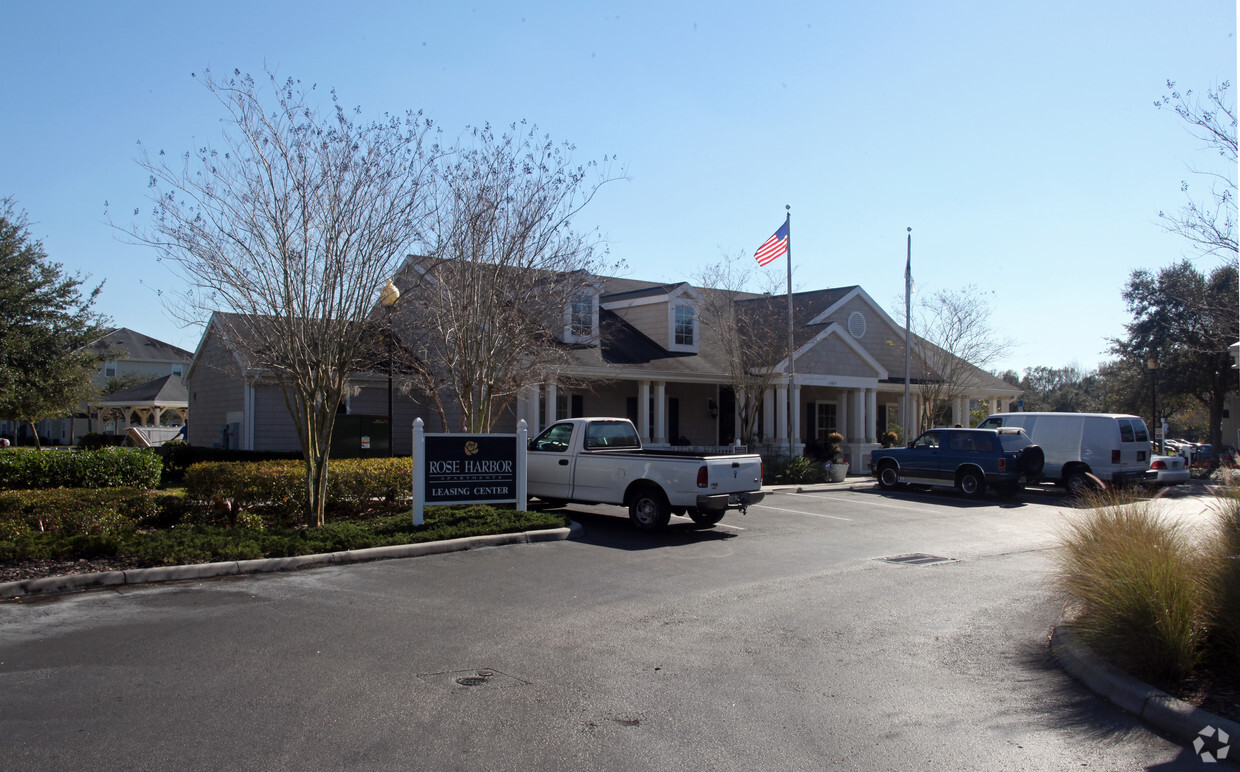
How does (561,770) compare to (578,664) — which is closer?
(561,770)

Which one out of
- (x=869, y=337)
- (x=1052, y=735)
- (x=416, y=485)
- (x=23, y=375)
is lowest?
(x=1052, y=735)

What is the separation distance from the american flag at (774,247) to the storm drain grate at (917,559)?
12.6m

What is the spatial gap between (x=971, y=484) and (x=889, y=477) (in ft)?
7.70

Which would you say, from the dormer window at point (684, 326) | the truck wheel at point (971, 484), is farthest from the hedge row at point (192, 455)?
the truck wheel at point (971, 484)

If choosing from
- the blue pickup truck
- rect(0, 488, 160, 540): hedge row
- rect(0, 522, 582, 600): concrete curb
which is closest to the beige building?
the blue pickup truck

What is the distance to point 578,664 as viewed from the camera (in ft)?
21.7

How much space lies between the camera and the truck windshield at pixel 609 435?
15.1 metres

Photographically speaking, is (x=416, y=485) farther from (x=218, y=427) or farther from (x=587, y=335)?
(x=218, y=427)

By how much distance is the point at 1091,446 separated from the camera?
22141 mm

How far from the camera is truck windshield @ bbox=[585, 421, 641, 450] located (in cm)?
1513

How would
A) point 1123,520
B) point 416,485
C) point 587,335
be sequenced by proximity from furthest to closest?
1. point 587,335
2. point 416,485
3. point 1123,520

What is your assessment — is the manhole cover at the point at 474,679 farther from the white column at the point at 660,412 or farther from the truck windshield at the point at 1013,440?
the white column at the point at 660,412

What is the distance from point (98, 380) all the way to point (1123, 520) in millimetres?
62556

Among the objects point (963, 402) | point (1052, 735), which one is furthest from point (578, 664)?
point (963, 402)
